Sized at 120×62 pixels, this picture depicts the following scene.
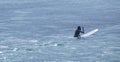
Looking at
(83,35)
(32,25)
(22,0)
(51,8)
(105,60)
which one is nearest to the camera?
(105,60)

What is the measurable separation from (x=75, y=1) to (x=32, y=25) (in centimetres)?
3895

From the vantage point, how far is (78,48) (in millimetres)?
54531

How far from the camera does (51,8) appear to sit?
97250 mm

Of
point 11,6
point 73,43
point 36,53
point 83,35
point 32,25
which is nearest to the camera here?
point 36,53

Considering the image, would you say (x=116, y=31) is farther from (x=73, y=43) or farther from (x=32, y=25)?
(x=32, y=25)

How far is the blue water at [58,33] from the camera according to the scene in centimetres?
5156

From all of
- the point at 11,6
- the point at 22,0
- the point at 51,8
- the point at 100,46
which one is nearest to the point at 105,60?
the point at 100,46

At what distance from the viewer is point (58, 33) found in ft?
211

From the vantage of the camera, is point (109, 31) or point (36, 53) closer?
point (36, 53)

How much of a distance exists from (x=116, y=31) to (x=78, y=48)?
38.0 feet

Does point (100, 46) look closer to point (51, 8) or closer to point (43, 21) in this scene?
point (43, 21)

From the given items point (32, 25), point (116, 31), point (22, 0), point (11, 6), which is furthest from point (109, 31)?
point (22, 0)

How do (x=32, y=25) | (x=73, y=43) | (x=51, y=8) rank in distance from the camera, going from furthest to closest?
(x=51, y=8) → (x=32, y=25) → (x=73, y=43)

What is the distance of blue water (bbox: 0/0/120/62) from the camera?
51562mm
